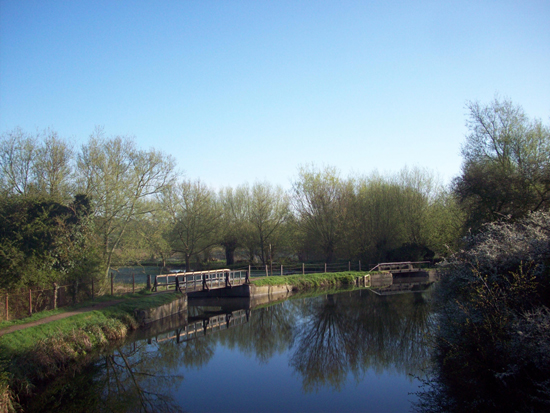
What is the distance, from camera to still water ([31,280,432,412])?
963 cm

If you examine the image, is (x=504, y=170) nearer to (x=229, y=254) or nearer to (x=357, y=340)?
(x=357, y=340)

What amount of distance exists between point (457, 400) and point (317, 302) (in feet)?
53.6

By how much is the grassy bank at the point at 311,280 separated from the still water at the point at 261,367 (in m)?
7.60

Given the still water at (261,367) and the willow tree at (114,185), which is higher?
the willow tree at (114,185)

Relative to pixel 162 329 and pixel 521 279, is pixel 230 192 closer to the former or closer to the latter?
pixel 162 329

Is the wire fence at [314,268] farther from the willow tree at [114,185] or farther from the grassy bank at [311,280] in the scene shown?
the willow tree at [114,185]

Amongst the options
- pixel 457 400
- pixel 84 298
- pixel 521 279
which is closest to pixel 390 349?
pixel 457 400

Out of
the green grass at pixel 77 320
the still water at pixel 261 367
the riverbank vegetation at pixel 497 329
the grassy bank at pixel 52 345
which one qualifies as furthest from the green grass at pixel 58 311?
the riverbank vegetation at pixel 497 329

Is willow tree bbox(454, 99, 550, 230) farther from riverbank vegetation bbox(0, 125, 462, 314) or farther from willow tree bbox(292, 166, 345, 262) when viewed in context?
willow tree bbox(292, 166, 345, 262)

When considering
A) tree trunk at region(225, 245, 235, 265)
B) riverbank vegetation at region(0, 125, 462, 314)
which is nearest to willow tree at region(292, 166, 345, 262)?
riverbank vegetation at region(0, 125, 462, 314)

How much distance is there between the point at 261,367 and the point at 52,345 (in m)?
5.86

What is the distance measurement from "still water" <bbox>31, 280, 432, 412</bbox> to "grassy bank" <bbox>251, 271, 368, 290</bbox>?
760 centimetres

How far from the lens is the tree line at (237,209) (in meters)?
16.9

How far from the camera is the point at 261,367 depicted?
1277 centimetres
